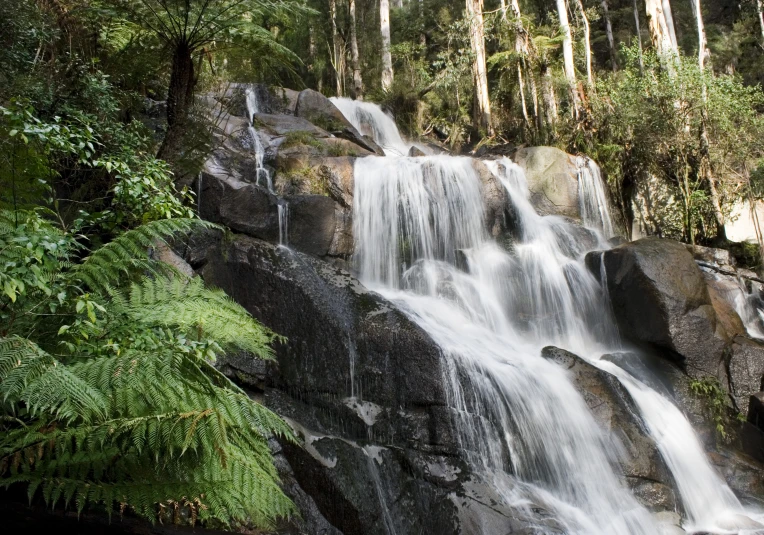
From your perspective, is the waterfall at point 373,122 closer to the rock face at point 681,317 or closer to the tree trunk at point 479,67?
the tree trunk at point 479,67

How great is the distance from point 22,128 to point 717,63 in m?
23.3

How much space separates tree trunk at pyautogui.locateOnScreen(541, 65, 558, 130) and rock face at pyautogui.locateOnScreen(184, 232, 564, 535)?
11.0 m

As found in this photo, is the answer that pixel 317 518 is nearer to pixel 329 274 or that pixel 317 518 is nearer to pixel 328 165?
pixel 329 274

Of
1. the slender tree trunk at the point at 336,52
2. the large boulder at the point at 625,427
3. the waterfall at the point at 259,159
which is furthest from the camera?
the slender tree trunk at the point at 336,52

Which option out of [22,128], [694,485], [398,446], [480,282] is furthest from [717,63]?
[22,128]

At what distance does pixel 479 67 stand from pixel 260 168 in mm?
10099

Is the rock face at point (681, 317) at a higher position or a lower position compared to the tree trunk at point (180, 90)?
lower

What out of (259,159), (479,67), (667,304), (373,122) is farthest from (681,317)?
(479,67)

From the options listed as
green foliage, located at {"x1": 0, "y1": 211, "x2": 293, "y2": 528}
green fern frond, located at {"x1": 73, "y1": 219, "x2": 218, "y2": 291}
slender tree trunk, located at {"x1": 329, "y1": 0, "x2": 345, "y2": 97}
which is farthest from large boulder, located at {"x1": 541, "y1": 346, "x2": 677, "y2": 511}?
slender tree trunk, located at {"x1": 329, "y1": 0, "x2": 345, "y2": 97}

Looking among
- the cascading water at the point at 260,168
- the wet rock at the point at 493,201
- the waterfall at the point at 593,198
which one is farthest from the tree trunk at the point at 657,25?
the cascading water at the point at 260,168

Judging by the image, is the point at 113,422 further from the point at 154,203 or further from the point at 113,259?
the point at 154,203

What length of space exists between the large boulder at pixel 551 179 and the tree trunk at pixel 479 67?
17.2ft

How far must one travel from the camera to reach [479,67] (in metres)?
17.8

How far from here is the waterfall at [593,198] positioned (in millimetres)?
12367
